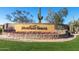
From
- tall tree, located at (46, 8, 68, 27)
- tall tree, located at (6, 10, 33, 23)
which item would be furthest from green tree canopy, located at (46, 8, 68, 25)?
tall tree, located at (6, 10, 33, 23)

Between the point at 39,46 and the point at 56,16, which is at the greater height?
the point at 56,16

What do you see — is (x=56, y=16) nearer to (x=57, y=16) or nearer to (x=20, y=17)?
(x=57, y=16)

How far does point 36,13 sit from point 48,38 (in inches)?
10.5

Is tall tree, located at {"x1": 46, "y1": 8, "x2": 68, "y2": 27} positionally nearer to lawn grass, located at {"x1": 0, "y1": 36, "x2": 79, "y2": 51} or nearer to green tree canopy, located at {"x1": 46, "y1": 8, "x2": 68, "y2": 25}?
green tree canopy, located at {"x1": 46, "y1": 8, "x2": 68, "y2": 25}

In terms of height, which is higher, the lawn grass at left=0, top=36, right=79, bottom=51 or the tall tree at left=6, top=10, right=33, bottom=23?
the tall tree at left=6, top=10, right=33, bottom=23

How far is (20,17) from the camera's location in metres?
1.96

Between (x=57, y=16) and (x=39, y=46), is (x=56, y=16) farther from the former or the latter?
(x=39, y=46)

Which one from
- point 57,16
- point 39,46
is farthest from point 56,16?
point 39,46

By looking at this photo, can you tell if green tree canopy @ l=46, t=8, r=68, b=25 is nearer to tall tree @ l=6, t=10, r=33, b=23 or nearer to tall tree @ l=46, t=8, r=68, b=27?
tall tree @ l=46, t=8, r=68, b=27

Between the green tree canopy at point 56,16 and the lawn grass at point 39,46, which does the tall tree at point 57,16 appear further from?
the lawn grass at point 39,46

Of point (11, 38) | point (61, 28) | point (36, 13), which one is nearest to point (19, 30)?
point (11, 38)

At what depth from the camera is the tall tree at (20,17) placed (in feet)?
6.34

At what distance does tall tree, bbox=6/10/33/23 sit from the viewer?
1933 millimetres
